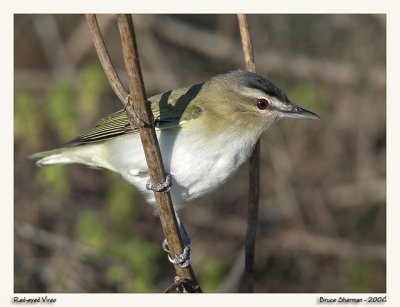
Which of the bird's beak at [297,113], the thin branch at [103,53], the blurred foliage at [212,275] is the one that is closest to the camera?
the thin branch at [103,53]

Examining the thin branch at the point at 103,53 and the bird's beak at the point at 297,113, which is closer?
the thin branch at the point at 103,53

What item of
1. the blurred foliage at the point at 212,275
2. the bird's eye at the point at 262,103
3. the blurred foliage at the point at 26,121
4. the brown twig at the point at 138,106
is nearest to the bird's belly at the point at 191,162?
the bird's eye at the point at 262,103

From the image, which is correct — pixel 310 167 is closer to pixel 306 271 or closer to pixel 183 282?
pixel 306 271

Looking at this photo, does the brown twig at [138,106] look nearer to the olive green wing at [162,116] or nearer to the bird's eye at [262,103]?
the olive green wing at [162,116]

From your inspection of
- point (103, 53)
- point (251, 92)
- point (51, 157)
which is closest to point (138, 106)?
point (103, 53)

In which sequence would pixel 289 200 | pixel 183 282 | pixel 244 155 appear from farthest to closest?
pixel 289 200
pixel 244 155
pixel 183 282

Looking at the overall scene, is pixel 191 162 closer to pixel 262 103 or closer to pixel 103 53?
pixel 262 103

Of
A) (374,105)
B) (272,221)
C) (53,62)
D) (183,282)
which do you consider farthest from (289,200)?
(183,282)

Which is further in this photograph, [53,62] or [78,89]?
[53,62]
